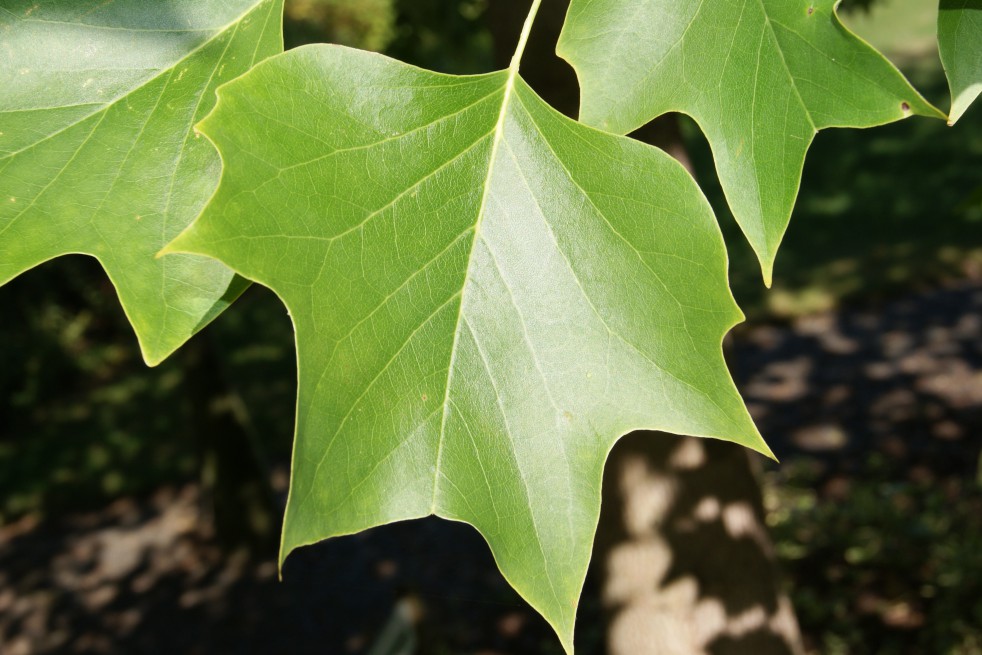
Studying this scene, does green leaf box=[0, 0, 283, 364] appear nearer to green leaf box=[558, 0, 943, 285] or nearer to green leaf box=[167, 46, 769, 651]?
green leaf box=[167, 46, 769, 651]

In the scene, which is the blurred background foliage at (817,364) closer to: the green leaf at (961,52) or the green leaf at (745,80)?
the green leaf at (961,52)

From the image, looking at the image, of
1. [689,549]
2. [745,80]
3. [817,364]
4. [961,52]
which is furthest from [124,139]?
[817,364]

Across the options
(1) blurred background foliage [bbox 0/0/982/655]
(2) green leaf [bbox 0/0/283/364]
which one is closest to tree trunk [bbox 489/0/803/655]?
(2) green leaf [bbox 0/0/283/364]

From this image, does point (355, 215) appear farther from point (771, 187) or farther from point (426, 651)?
point (426, 651)

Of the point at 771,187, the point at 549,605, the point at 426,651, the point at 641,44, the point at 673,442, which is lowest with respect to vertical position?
the point at 426,651

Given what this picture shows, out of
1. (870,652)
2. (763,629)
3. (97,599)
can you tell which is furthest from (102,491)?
(763,629)

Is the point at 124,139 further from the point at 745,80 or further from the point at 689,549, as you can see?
the point at 689,549
